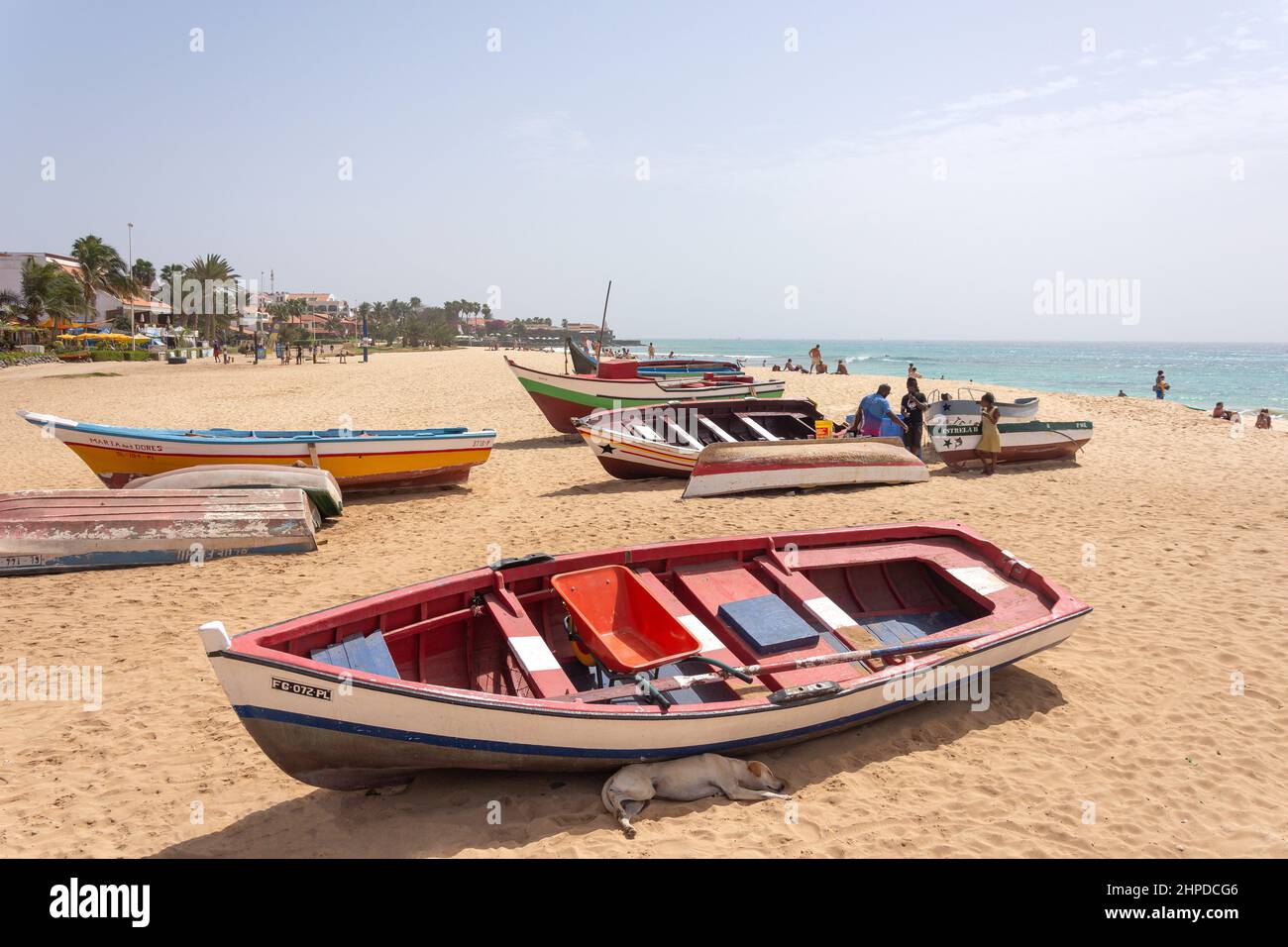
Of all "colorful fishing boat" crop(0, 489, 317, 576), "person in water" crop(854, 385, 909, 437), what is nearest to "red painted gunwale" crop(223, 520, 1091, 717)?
"colorful fishing boat" crop(0, 489, 317, 576)

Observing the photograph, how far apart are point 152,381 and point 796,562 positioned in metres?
35.7

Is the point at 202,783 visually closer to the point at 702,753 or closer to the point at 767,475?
the point at 702,753

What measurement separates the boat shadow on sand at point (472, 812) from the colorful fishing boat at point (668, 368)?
16209 mm

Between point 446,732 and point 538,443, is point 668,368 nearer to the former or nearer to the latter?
point 538,443

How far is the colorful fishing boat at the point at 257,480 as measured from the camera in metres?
10.8

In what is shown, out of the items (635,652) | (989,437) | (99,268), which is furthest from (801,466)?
(99,268)

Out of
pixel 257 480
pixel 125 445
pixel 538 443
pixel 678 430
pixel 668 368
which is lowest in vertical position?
pixel 257 480

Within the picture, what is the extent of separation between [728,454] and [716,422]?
3300 mm

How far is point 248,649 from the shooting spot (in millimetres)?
4234

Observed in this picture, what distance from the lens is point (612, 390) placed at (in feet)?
58.3

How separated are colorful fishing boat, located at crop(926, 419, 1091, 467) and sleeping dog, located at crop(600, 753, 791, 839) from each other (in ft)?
36.8

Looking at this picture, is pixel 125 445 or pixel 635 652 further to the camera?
pixel 125 445

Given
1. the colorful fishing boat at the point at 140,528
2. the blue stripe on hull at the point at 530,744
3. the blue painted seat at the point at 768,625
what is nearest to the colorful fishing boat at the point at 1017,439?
the blue painted seat at the point at 768,625

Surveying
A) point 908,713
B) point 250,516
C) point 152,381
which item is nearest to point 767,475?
point 908,713
